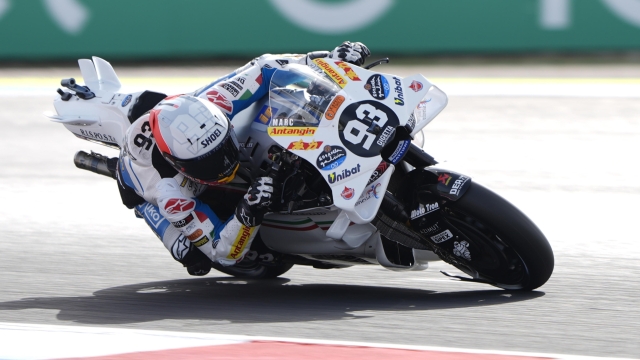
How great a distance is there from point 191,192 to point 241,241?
1.23ft

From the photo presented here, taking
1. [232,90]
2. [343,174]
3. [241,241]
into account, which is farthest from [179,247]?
[343,174]

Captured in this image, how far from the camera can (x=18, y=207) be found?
24.5 ft

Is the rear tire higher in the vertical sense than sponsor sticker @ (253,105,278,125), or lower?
higher

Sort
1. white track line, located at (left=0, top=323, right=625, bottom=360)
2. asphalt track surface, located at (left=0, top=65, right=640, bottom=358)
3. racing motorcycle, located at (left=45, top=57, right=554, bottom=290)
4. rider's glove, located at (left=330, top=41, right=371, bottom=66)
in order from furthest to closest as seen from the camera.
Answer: rider's glove, located at (left=330, top=41, right=371, bottom=66)
racing motorcycle, located at (left=45, top=57, right=554, bottom=290)
asphalt track surface, located at (left=0, top=65, right=640, bottom=358)
white track line, located at (left=0, top=323, right=625, bottom=360)

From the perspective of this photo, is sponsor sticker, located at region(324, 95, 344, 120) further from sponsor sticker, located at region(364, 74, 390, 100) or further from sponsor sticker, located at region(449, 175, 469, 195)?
sponsor sticker, located at region(449, 175, 469, 195)

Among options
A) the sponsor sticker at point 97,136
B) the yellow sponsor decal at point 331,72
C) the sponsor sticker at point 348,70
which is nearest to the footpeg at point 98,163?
the sponsor sticker at point 97,136

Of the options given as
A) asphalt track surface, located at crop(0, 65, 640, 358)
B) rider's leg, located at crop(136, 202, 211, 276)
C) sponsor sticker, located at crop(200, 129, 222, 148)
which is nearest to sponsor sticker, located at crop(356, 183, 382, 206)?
asphalt track surface, located at crop(0, 65, 640, 358)

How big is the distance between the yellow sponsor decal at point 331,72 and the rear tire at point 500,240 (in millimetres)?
752

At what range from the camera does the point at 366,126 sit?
4277mm

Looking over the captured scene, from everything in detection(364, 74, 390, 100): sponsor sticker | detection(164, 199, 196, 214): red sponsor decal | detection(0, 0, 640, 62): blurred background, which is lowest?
detection(0, 0, 640, 62): blurred background

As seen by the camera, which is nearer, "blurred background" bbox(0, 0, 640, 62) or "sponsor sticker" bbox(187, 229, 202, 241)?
"sponsor sticker" bbox(187, 229, 202, 241)

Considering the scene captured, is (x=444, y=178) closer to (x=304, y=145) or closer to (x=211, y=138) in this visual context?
(x=304, y=145)

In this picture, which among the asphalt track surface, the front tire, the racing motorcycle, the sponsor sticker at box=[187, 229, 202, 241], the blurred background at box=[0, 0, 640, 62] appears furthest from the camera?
the blurred background at box=[0, 0, 640, 62]

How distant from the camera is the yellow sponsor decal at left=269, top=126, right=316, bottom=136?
436 cm
